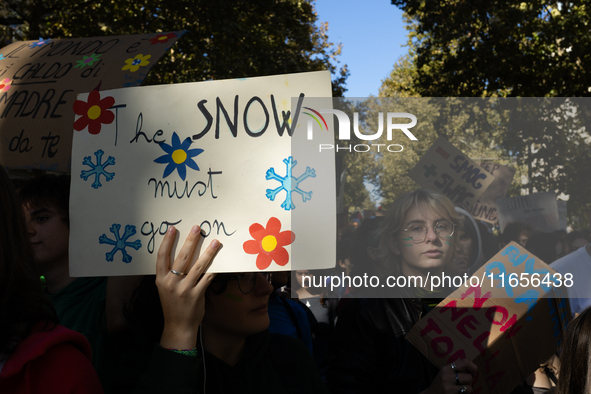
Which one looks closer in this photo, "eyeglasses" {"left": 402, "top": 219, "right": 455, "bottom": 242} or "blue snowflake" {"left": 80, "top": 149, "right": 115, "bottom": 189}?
"blue snowflake" {"left": 80, "top": 149, "right": 115, "bottom": 189}

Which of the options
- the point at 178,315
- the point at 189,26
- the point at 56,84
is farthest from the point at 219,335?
the point at 189,26

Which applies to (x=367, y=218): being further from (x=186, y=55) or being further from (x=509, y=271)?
(x=186, y=55)

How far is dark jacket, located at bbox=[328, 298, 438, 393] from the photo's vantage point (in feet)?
6.06

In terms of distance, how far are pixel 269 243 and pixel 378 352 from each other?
0.77m

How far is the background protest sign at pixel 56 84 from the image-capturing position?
213 cm

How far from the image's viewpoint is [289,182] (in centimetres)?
143

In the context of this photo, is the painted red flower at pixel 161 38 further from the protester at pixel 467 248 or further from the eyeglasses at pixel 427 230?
the protester at pixel 467 248

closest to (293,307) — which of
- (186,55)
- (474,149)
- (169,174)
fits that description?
(474,149)

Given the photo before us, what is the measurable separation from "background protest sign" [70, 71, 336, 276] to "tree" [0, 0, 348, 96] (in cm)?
911

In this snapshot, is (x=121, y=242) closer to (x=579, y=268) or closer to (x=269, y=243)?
(x=269, y=243)

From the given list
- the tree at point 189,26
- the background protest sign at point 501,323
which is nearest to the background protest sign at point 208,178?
the background protest sign at point 501,323

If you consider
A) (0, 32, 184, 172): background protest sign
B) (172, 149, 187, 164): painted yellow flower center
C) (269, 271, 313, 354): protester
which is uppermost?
(0, 32, 184, 172): background protest sign

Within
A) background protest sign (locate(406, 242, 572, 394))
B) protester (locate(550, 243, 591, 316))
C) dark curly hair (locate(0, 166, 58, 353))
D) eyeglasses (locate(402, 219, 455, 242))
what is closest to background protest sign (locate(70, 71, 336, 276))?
dark curly hair (locate(0, 166, 58, 353))

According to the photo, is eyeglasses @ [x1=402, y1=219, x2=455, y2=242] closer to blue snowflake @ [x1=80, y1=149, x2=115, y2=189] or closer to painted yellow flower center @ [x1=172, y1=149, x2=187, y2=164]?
painted yellow flower center @ [x1=172, y1=149, x2=187, y2=164]
